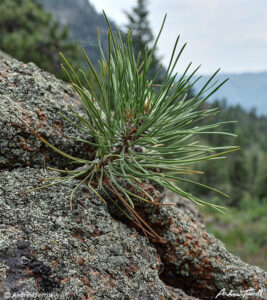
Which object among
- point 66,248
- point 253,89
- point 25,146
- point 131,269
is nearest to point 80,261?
point 66,248

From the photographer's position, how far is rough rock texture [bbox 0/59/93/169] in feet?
2.97

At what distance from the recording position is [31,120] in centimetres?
96

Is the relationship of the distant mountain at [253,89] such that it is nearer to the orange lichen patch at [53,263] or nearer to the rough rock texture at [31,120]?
the rough rock texture at [31,120]

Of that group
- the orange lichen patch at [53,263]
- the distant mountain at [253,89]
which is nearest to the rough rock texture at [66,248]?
the orange lichen patch at [53,263]

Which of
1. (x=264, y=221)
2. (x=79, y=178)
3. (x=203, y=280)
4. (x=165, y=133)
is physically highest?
(x=165, y=133)

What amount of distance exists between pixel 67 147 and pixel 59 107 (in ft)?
0.47

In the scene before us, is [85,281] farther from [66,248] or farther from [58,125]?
[58,125]

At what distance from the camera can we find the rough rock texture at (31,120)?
0.91 meters

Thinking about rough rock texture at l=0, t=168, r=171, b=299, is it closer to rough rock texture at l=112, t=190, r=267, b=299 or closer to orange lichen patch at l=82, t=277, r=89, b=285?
orange lichen patch at l=82, t=277, r=89, b=285

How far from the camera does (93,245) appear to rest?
0.86 meters

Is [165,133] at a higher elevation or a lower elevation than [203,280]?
higher

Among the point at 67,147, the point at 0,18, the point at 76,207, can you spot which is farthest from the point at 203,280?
the point at 0,18

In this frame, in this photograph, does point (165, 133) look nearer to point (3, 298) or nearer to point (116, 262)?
point (116, 262)

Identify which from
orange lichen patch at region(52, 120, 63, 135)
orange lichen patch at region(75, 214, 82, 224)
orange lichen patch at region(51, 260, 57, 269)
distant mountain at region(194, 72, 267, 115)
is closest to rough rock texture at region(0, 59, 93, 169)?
orange lichen patch at region(52, 120, 63, 135)
